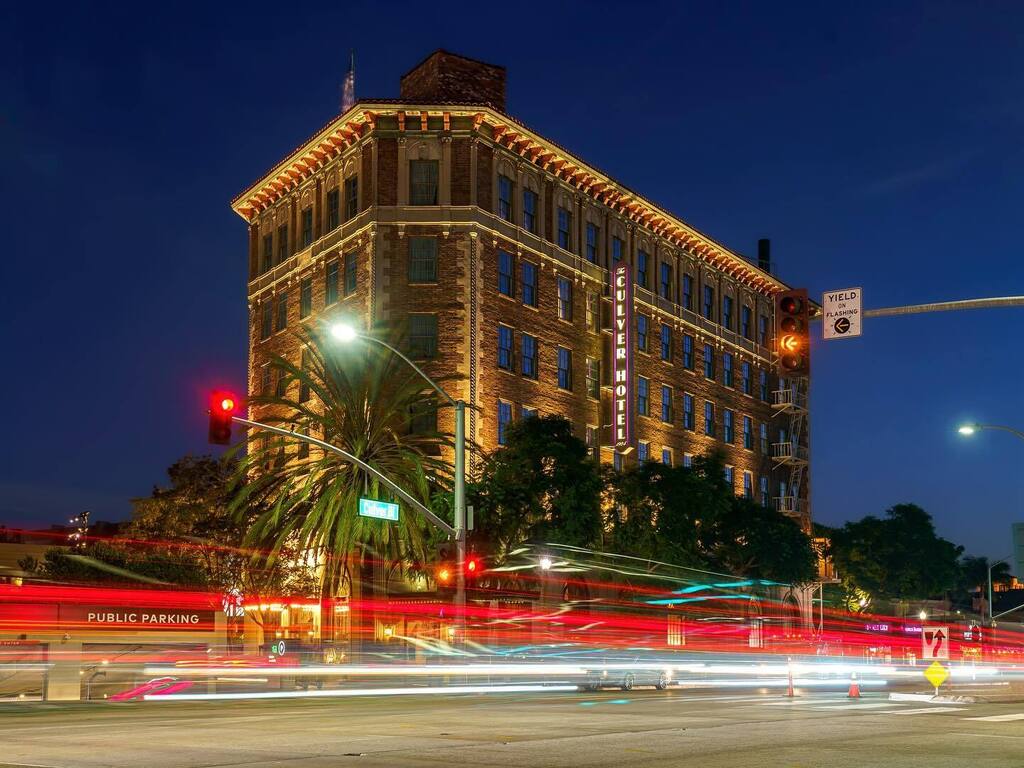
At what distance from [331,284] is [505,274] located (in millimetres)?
8247

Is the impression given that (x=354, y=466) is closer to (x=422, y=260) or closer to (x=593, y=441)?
(x=422, y=260)

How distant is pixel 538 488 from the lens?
149 feet

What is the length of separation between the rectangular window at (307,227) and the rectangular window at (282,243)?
1876 millimetres

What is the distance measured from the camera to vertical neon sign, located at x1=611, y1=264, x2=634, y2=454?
55.7 meters

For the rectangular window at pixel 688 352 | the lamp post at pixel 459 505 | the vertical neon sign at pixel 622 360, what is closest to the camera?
the lamp post at pixel 459 505

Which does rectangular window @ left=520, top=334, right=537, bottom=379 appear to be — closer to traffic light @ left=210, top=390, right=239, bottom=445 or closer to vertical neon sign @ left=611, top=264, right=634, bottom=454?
vertical neon sign @ left=611, top=264, right=634, bottom=454

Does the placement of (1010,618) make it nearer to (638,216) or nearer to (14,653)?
(638,216)

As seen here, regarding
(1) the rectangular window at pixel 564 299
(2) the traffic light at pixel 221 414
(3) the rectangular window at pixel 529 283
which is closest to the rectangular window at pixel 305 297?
(3) the rectangular window at pixel 529 283

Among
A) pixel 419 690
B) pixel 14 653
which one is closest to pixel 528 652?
pixel 419 690

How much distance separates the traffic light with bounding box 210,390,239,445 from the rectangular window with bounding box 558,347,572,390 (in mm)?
31075

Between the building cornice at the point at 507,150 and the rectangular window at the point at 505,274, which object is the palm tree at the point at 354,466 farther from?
the building cornice at the point at 507,150

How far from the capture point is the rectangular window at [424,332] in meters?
50.2

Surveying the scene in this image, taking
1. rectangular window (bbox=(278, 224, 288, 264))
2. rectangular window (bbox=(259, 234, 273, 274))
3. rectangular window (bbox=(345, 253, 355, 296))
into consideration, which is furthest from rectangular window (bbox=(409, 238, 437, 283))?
rectangular window (bbox=(259, 234, 273, 274))

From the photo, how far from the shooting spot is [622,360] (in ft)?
185
